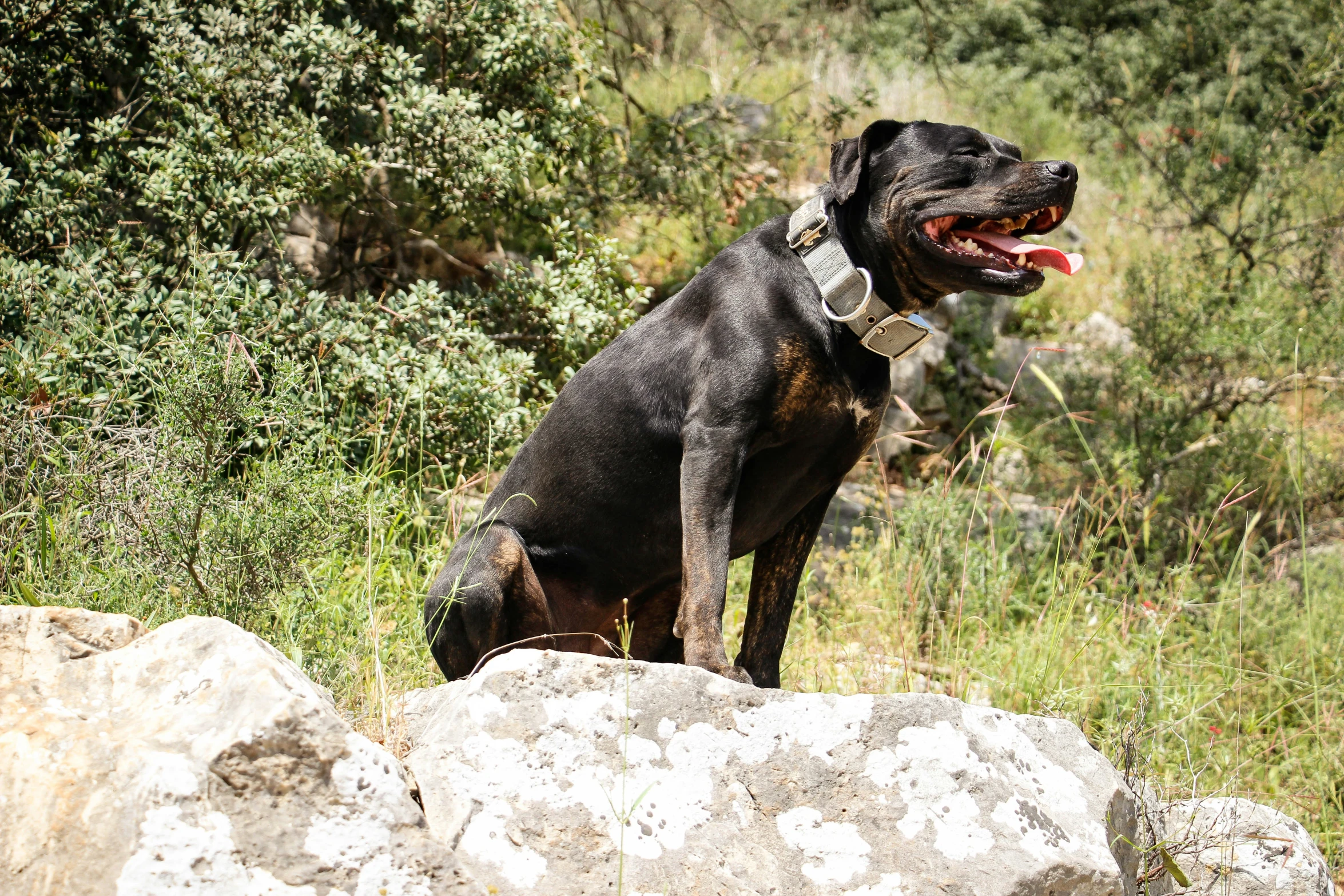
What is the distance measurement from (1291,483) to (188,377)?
23.2ft

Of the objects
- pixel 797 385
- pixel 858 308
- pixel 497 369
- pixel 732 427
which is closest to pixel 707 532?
pixel 732 427

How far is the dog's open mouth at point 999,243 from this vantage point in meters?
2.98

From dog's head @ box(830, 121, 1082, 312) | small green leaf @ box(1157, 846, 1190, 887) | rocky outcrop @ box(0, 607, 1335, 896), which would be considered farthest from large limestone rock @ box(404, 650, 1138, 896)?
dog's head @ box(830, 121, 1082, 312)

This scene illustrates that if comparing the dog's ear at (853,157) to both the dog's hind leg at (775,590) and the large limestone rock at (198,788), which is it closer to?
the dog's hind leg at (775,590)

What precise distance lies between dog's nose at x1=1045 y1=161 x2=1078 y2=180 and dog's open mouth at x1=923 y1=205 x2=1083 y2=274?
86 millimetres

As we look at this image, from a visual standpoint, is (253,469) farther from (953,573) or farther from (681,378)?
(953,573)

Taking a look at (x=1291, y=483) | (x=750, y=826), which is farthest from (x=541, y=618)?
(x=1291, y=483)

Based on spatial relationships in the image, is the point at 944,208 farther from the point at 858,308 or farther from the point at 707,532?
the point at 707,532

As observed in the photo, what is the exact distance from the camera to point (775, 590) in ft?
10.7

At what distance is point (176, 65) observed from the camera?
4.93 meters

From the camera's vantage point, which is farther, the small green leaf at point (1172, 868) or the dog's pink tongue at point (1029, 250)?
the dog's pink tongue at point (1029, 250)

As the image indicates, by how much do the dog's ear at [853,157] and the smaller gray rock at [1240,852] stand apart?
1862 mm

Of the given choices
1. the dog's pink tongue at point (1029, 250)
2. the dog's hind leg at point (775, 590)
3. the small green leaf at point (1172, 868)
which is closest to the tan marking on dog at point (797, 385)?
the dog's hind leg at point (775, 590)

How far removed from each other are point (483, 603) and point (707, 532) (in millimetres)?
821
